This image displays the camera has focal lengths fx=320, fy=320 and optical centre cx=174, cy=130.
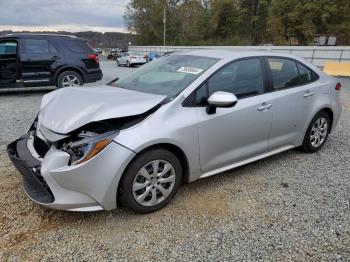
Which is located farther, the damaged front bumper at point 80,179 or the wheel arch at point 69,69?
the wheel arch at point 69,69

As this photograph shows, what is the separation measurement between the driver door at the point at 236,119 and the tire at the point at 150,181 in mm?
378

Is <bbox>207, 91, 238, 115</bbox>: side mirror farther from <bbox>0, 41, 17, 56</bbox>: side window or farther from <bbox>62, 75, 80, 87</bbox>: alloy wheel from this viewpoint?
<bbox>0, 41, 17, 56</bbox>: side window

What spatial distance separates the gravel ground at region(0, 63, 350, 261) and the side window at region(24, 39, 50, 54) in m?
5.53

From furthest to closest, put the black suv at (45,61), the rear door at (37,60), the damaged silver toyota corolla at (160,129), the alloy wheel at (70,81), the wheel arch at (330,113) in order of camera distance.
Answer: the alloy wheel at (70,81), the rear door at (37,60), the black suv at (45,61), the wheel arch at (330,113), the damaged silver toyota corolla at (160,129)

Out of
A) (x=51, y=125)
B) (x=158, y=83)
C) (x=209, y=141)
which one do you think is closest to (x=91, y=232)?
(x=51, y=125)

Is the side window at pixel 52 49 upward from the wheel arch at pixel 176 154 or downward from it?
upward

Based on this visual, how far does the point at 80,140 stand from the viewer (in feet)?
8.82

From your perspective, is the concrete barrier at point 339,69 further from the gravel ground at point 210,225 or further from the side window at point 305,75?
the gravel ground at point 210,225

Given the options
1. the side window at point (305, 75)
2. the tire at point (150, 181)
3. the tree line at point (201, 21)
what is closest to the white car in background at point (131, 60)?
the tree line at point (201, 21)

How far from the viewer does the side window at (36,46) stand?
28.0 ft

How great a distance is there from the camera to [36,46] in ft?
28.3

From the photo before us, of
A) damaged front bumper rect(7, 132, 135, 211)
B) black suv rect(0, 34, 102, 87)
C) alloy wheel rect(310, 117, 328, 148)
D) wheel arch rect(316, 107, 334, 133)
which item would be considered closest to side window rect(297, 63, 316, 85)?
wheel arch rect(316, 107, 334, 133)

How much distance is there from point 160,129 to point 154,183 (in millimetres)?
517

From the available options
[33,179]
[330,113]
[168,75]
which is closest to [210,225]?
[33,179]
